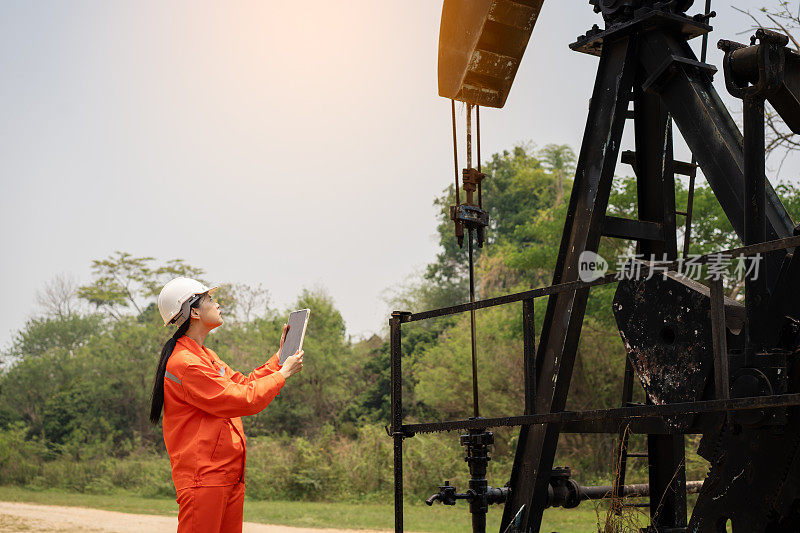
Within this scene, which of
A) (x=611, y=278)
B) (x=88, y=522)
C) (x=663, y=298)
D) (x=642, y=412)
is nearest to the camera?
(x=642, y=412)

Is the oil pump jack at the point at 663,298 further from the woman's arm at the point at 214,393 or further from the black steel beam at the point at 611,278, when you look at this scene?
the woman's arm at the point at 214,393

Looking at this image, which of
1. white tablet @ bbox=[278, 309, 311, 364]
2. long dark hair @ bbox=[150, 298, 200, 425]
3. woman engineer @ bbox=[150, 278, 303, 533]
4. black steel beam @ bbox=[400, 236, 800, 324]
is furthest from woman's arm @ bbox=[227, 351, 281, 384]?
black steel beam @ bbox=[400, 236, 800, 324]

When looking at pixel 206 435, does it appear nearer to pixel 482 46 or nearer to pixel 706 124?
pixel 706 124

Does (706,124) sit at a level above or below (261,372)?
above

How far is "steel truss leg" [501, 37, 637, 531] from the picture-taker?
181 inches

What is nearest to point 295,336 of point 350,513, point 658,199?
point 658,199

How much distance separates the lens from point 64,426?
35.8 metres

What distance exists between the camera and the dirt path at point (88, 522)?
49.7 feet

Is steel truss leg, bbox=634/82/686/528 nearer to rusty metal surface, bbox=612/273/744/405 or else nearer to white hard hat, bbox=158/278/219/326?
rusty metal surface, bbox=612/273/744/405

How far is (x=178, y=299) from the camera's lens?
4512 millimetres

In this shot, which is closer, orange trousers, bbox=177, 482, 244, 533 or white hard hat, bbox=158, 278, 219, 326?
orange trousers, bbox=177, 482, 244, 533

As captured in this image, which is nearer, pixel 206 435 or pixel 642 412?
pixel 642 412

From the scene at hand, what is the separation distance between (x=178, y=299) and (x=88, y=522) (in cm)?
1368

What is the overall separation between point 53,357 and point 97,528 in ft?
87.9
